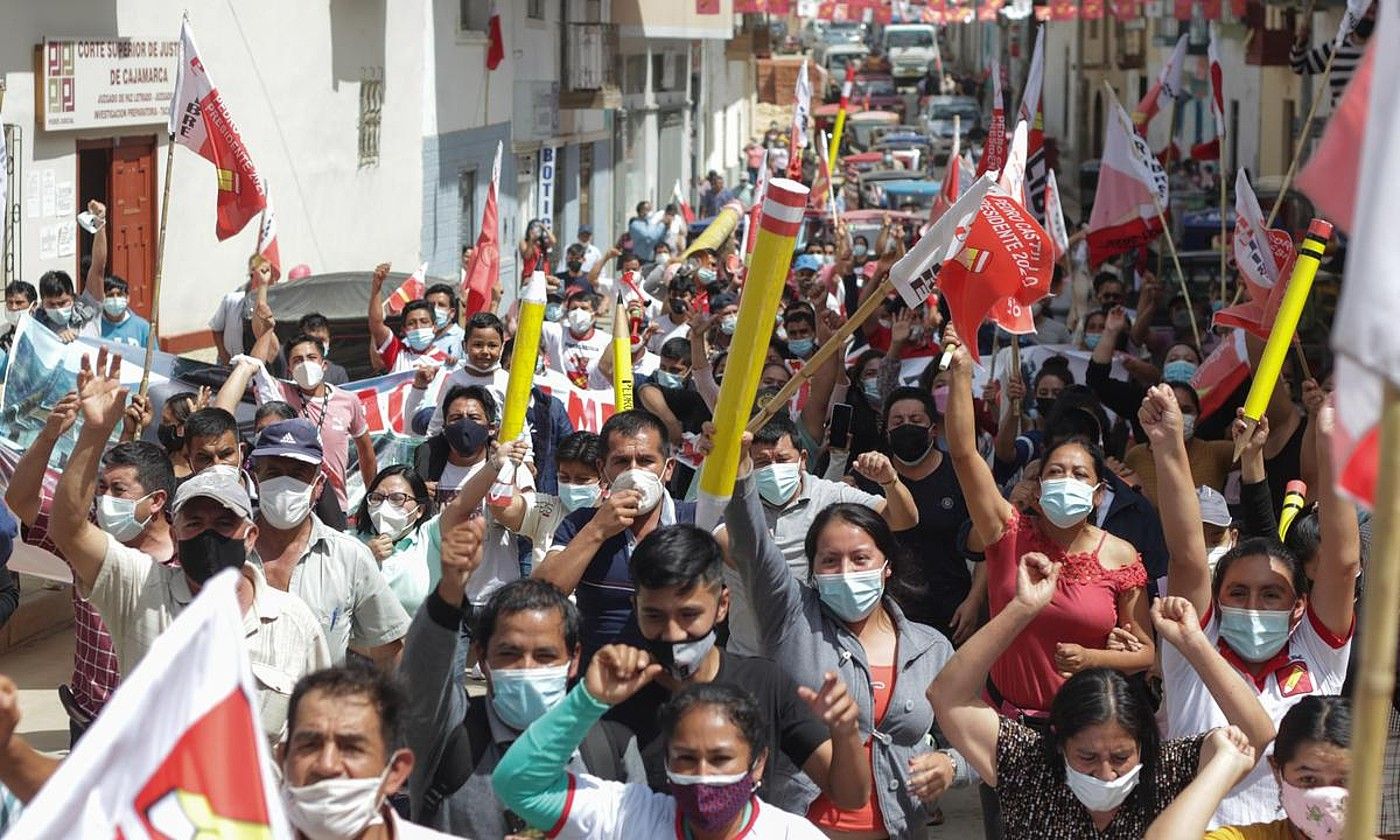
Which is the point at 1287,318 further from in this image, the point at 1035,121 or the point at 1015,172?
the point at 1035,121

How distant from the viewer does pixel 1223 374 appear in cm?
943

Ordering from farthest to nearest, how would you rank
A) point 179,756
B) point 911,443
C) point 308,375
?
1. point 308,375
2. point 911,443
3. point 179,756

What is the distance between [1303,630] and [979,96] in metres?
66.9

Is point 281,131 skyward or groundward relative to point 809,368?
skyward

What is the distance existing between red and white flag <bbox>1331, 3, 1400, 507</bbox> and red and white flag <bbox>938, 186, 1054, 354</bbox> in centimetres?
508

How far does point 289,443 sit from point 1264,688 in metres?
2.75

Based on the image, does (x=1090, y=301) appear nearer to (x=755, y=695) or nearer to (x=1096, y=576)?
(x=1096, y=576)

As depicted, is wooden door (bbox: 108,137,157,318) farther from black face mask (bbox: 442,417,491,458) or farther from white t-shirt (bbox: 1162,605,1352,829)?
white t-shirt (bbox: 1162,605,1352,829)

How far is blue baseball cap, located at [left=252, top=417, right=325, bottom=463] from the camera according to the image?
5.89 metres

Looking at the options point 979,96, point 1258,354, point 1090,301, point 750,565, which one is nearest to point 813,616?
point 750,565

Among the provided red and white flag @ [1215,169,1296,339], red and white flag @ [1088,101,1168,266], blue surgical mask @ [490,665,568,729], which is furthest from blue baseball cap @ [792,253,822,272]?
blue surgical mask @ [490,665,568,729]

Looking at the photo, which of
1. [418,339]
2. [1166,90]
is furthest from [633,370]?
[1166,90]

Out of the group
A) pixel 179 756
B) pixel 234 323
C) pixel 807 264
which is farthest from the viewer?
pixel 807 264

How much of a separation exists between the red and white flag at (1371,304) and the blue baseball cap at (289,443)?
3.80 m
